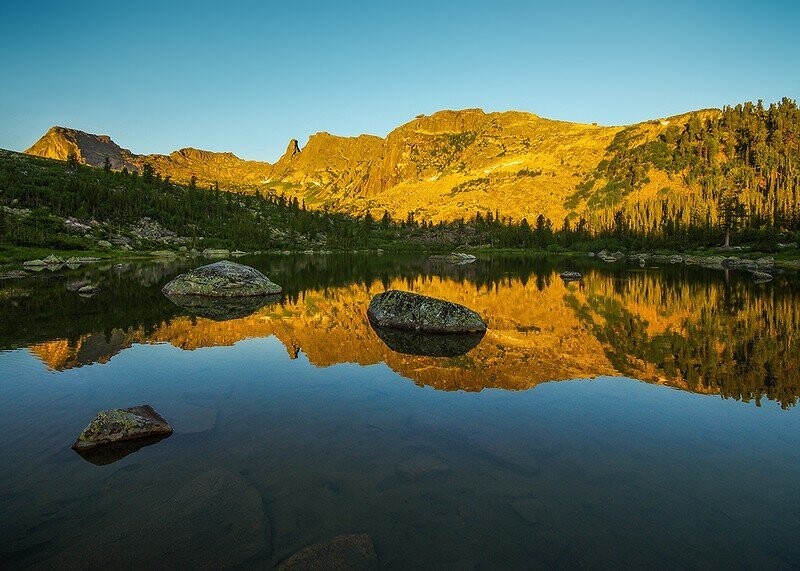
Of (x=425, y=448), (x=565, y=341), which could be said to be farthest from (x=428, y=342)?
(x=425, y=448)

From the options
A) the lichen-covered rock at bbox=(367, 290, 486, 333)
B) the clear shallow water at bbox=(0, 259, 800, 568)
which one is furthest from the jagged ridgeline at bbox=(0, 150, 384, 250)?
the clear shallow water at bbox=(0, 259, 800, 568)

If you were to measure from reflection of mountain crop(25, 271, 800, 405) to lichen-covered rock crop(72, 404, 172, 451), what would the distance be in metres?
8.09

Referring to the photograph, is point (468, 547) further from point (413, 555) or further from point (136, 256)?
point (136, 256)

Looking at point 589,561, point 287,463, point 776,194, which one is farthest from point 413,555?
point 776,194

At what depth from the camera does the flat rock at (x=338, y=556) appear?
6.68 metres

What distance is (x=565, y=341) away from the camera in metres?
22.6

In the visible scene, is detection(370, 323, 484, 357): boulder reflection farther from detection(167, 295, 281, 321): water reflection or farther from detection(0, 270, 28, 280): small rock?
detection(0, 270, 28, 280): small rock

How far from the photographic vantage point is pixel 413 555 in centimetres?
696

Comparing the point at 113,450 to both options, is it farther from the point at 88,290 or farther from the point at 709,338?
the point at 88,290

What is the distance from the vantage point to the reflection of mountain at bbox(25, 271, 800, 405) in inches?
657

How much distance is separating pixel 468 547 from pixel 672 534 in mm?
3406

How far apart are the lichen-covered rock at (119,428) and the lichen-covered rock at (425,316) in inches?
594

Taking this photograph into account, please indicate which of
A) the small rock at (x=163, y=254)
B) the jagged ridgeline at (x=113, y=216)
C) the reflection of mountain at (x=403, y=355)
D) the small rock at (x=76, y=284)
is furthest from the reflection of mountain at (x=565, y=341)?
the small rock at (x=163, y=254)

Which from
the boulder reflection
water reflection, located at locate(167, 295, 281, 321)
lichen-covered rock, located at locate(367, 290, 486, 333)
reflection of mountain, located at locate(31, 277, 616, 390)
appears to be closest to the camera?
reflection of mountain, located at locate(31, 277, 616, 390)
